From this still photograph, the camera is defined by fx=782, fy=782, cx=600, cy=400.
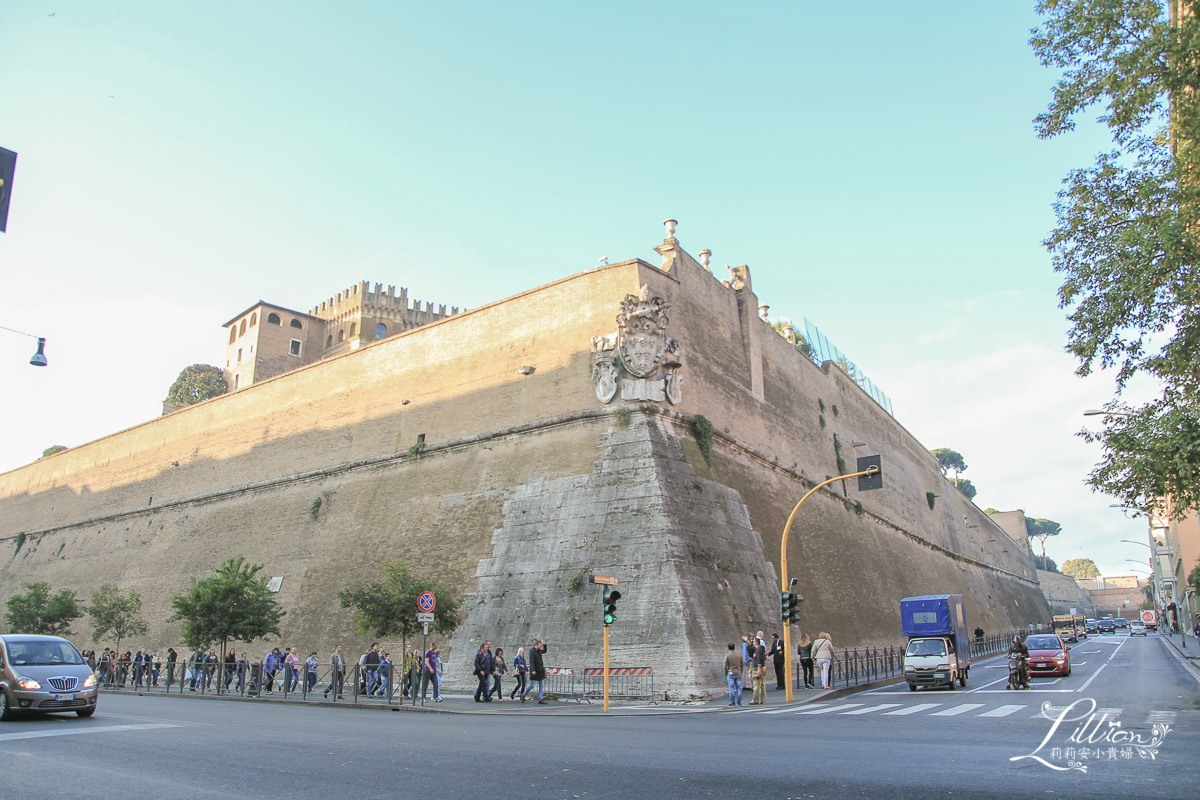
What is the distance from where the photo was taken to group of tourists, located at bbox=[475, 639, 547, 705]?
17.0 metres

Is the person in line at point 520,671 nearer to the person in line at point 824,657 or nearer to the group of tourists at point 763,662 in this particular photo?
the group of tourists at point 763,662

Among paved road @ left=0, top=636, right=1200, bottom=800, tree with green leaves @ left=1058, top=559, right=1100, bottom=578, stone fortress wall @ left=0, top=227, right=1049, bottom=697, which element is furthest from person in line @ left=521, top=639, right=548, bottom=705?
tree with green leaves @ left=1058, top=559, right=1100, bottom=578

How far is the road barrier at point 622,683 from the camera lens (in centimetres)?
1689

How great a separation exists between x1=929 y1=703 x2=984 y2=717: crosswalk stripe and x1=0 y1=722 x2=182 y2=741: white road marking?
39.0 ft

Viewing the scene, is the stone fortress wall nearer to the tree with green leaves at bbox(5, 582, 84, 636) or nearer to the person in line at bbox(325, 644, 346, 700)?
the person in line at bbox(325, 644, 346, 700)

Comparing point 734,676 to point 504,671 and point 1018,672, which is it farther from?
point 1018,672

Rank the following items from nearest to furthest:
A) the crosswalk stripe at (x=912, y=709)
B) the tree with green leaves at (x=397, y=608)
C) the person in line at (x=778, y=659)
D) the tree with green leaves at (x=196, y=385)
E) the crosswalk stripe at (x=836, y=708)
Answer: the crosswalk stripe at (x=912, y=709), the crosswalk stripe at (x=836, y=708), the tree with green leaves at (x=397, y=608), the person in line at (x=778, y=659), the tree with green leaves at (x=196, y=385)

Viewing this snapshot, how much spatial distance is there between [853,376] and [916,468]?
8538 mm

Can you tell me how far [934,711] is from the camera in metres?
13.8

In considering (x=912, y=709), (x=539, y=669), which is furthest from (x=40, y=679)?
(x=912, y=709)

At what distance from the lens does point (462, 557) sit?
22125 millimetres

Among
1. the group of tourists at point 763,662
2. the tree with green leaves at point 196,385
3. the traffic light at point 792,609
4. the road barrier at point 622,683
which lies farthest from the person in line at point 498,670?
the tree with green leaves at point 196,385

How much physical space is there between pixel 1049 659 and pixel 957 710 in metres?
11.3

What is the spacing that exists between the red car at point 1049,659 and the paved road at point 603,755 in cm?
902
